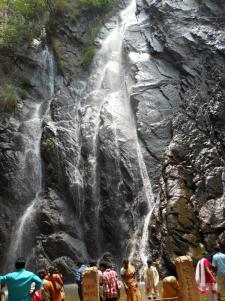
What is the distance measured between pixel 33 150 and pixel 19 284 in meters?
21.3

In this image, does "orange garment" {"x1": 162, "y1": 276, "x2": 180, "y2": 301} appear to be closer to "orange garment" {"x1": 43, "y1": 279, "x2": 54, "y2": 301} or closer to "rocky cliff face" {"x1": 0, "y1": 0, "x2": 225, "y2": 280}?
"orange garment" {"x1": 43, "y1": 279, "x2": 54, "y2": 301}

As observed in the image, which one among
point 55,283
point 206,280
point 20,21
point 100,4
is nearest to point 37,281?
point 206,280

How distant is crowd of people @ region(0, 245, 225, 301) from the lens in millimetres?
6629

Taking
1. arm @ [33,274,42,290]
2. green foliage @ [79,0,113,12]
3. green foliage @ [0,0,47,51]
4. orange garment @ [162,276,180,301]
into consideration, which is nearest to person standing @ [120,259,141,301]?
orange garment @ [162,276,180,301]

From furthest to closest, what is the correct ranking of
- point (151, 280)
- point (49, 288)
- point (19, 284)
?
point (151, 280)
point (49, 288)
point (19, 284)

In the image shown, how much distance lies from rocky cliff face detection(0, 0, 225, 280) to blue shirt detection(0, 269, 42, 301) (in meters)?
13.1

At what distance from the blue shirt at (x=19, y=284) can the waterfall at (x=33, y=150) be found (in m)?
17.1

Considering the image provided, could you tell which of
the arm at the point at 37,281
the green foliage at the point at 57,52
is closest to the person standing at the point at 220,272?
the arm at the point at 37,281

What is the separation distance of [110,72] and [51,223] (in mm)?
14531

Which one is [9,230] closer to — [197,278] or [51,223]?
[51,223]

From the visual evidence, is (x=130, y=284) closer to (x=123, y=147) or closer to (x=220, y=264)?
(x=220, y=264)

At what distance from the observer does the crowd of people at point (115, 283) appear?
6629 mm

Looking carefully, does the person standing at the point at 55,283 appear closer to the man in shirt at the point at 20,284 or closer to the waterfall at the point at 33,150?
the man in shirt at the point at 20,284

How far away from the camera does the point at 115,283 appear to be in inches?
423
